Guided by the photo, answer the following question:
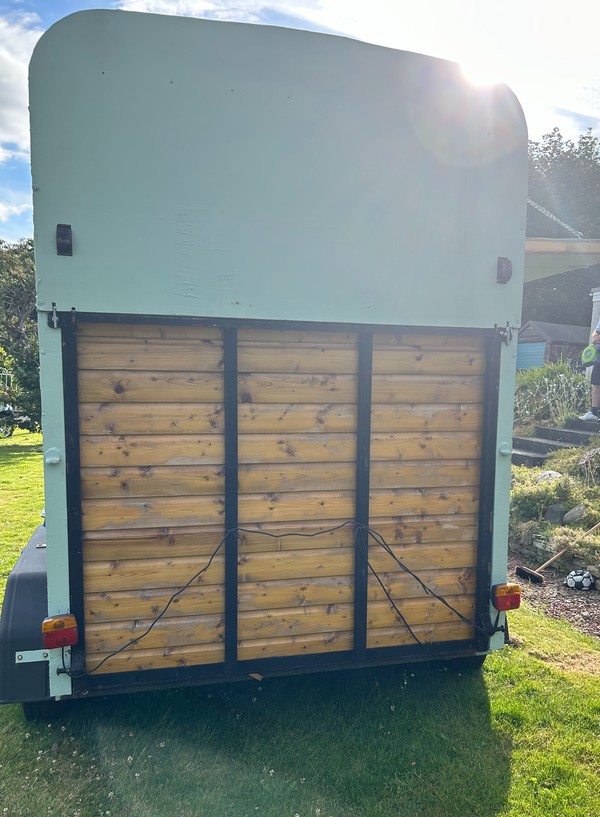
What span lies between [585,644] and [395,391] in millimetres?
2653

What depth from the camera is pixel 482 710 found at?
306 centimetres

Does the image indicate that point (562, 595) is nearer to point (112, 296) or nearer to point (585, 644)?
point (585, 644)

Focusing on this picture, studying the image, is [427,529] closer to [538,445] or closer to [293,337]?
[293,337]

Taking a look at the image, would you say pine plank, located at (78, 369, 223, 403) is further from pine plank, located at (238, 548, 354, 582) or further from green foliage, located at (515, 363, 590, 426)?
green foliage, located at (515, 363, 590, 426)

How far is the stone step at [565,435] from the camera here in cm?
887

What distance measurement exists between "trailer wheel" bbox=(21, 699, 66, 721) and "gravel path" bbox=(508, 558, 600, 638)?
12.3 ft

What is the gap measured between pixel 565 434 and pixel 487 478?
7169 mm

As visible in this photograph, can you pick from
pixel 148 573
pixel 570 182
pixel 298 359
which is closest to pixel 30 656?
pixel 148 573

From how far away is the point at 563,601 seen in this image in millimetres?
4727

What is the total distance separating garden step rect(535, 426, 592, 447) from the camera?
8.86 metres

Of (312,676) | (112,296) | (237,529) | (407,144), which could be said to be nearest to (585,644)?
(312,676)

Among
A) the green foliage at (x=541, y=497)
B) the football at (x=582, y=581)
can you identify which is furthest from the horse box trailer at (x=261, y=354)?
the green foliage at (x=541, y=497)

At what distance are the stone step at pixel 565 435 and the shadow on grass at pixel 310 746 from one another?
6.64 meters

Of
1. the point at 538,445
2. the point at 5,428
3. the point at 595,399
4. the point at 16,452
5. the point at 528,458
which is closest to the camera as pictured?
the point at 528,458
